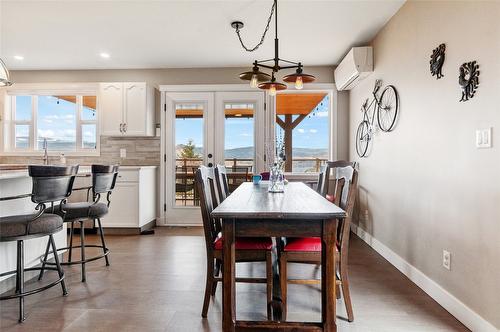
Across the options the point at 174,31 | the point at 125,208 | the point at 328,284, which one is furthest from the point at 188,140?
the point at 328,284

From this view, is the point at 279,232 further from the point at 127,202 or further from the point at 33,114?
the point at 33,114

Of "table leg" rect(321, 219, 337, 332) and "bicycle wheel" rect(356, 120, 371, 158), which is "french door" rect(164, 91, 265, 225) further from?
"table leg" rect(321, 219, 337, 332)

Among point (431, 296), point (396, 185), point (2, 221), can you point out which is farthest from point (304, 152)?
point (2, 221)

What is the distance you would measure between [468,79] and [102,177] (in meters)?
2.90

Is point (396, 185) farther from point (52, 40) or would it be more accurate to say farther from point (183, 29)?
point (52, 40)

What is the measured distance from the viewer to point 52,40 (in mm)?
3861

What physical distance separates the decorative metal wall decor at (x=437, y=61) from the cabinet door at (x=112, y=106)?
160 inches

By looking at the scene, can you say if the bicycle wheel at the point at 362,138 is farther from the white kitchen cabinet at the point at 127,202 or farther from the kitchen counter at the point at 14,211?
the kitchen counter at the point at 14,211

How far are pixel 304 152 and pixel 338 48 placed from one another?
7.43ft

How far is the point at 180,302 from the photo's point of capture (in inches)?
90.0

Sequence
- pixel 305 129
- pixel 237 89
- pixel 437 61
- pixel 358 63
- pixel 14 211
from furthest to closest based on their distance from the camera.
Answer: pixel 305 129, pixel 237 89, pixel 358 63, pixel 14 211, pixel 437 61

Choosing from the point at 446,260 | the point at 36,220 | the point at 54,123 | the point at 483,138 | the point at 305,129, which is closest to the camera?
the point at 483,138

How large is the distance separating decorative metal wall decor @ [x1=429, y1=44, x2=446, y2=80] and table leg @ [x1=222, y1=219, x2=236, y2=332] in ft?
6.15

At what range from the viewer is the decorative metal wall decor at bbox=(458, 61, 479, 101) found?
1.88m
